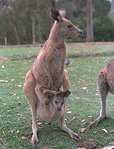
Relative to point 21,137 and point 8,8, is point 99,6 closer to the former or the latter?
point 8,8

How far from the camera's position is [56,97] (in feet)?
13.6

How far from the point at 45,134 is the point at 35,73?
66 centimetres

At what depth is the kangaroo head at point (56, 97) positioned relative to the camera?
4.09m

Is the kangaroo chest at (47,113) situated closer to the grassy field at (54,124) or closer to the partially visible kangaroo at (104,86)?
the grassy field at (54,124)

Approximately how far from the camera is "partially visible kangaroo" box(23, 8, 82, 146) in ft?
13.5

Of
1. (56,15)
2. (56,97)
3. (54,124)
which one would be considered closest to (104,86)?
(54,124)

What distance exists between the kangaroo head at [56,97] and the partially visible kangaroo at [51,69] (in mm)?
51

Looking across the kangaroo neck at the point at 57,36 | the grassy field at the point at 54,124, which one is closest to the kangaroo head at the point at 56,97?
the grassy field at the point at 54,124

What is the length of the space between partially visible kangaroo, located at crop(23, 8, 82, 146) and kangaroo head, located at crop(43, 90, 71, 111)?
0.05 m

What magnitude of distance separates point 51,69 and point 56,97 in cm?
27

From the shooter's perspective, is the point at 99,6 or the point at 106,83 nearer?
the point at 106,83

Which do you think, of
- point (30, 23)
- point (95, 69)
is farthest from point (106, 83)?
point (30, 23)

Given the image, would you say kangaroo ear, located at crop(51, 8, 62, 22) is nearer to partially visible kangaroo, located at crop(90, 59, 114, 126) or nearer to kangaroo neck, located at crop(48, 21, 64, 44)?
kangaroo neck, located at crop(48, 21, 64, 44)

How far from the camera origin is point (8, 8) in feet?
98.3
